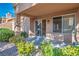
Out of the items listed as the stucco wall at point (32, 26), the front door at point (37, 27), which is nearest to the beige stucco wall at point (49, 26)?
the front door at point (37, 27)

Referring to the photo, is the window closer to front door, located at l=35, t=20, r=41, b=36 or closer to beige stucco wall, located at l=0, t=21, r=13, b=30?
front door, located at l=35, t=20, r=41, b=36

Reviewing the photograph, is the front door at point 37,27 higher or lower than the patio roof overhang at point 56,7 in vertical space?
lower

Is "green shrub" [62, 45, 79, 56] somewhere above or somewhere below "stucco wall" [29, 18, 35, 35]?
below

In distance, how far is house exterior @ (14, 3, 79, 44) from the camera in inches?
468

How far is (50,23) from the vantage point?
16.4 meters

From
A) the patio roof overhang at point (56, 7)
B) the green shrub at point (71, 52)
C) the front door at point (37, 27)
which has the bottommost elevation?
the green shrub at point (71, 52)

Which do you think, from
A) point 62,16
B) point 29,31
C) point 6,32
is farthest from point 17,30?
point 62,16

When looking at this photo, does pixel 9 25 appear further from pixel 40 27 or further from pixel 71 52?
pixel 71 52

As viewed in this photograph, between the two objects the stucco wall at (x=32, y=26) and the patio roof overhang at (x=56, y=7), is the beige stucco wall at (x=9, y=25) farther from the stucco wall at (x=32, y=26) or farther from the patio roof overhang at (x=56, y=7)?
the patio roof overhang at (x=56, y=7)

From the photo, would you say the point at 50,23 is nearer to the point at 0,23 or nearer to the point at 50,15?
the point at 50,15

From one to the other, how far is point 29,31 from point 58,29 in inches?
262

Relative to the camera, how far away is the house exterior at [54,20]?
11.9 meters

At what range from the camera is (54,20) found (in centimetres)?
1584

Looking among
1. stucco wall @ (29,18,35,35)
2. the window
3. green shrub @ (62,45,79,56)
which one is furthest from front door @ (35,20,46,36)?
green shrub @ (62,45,79,56)
